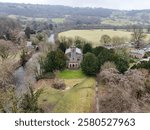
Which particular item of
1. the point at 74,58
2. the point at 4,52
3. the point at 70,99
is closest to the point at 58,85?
the point at 70,99


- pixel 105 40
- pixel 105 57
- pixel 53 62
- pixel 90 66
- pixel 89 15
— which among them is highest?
pixel 105 57

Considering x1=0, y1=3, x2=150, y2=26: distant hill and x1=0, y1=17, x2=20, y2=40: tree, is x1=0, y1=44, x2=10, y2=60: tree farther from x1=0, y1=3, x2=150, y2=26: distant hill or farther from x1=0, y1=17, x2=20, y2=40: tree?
x1=0, y1=3, x2=150, y2=26: distant hill

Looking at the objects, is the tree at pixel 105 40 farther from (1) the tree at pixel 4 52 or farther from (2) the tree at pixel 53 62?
(1) the tree at pixel 4 52

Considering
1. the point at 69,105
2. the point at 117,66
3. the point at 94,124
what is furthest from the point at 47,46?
the point at 94,124

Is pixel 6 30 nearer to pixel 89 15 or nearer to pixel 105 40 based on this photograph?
pixel 105 40

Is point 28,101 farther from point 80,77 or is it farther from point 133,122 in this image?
point 80,77
